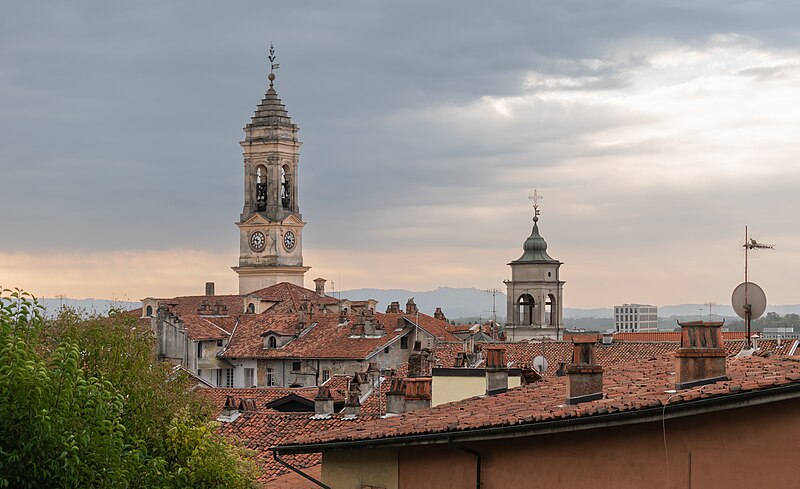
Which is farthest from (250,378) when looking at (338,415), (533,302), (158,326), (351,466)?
(351,466)

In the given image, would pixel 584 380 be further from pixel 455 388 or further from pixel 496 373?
pixel 455 388

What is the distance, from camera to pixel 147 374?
29234mm

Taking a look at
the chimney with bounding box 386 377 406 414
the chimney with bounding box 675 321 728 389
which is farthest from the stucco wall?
the chimney with bounding box 675 321 728 389

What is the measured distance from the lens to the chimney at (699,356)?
16.2 meters

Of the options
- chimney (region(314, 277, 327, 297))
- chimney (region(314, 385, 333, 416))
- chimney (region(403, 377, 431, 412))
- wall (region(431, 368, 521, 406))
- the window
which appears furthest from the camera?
chimney (region(314, 277, 327, 297))

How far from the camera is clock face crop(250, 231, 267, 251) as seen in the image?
400 feet

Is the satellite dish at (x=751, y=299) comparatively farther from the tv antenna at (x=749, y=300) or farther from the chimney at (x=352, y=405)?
the chimney at (x=352, y=405)

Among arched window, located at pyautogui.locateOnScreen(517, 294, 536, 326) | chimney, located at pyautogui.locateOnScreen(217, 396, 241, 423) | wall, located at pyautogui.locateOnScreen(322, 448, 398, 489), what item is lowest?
chimney, located at pyautogui.locateOnScreen(217, 396, 241, 423)

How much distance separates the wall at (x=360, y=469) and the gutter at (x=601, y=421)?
216 mm

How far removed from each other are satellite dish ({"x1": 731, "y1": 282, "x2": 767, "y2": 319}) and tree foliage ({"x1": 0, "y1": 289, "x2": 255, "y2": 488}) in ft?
31.0

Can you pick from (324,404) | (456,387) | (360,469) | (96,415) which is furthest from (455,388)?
(324,404)

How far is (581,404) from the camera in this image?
17.0 m

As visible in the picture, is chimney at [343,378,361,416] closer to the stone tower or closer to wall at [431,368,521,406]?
wall at [431,368,521,406]

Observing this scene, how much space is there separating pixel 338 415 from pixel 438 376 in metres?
13.2
